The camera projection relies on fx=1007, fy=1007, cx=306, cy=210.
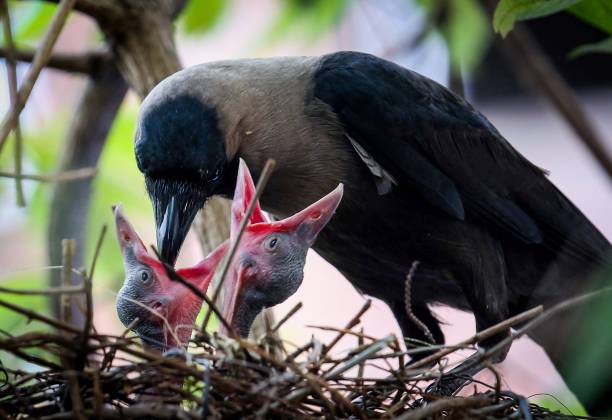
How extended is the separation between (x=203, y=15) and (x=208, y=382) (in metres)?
2.38

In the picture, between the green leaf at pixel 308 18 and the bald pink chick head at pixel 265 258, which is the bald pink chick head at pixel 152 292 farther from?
the green leaf at pixel 308 18

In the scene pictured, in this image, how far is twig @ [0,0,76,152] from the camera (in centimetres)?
228

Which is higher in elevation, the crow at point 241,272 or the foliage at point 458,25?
the foliage at point 458,25

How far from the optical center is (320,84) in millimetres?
3211

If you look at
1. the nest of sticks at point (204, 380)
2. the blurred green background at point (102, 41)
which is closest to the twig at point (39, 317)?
the nest of sticks at point (204, 380)

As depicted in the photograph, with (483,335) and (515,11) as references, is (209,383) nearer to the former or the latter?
(483,335)

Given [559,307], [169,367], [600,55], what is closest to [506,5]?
[559,307]

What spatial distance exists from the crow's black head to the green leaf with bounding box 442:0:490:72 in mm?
1496

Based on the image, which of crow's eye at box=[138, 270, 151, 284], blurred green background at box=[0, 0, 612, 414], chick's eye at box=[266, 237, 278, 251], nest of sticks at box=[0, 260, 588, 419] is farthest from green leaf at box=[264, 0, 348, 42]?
nest of sticks at box=[0, 260, 588, 419]

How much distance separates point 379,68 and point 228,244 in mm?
833

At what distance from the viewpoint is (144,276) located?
2781 mm

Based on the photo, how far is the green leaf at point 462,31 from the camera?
4164mm

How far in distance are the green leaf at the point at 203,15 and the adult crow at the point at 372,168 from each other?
73 centimetres

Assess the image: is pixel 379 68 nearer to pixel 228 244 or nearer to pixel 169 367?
pixel 228 244
